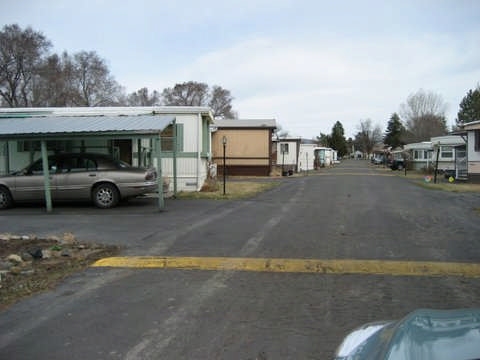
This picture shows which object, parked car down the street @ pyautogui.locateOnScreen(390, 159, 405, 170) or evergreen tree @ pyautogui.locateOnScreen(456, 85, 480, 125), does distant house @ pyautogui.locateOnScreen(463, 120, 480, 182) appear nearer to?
parked car down the street @ pyautogui.locateOnScreen(390, 159, 405, 170)

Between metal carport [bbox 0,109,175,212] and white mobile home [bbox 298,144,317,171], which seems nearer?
metal carport [bbox 0,109,175,212]

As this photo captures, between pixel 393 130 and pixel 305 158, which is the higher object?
pixel 393 130

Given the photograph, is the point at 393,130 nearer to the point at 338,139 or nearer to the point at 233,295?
the point at 338,139

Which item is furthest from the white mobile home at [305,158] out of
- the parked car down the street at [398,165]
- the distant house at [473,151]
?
the distant house at [473,151]

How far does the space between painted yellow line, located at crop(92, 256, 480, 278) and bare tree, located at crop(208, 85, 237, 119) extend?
228 ft

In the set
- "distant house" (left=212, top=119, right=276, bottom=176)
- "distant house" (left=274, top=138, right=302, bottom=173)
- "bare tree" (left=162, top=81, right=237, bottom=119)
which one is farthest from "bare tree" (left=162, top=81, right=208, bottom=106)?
"distant house" (left=212, top=119, right=276, bottom=176)

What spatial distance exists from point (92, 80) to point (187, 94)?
20595 millimetres

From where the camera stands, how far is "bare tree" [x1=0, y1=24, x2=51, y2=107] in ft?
145

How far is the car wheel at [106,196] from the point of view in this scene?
1282cm

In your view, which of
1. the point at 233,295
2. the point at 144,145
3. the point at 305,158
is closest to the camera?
the point at 233,295

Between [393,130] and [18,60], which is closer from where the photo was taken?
[18,60]

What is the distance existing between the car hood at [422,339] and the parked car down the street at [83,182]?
10828 mm

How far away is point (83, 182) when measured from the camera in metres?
12.8

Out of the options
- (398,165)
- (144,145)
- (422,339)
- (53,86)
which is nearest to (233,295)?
(422,339)
